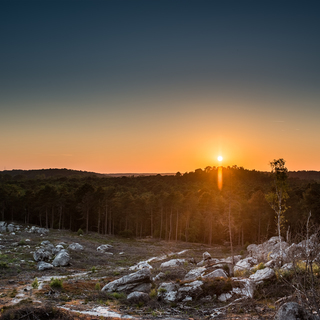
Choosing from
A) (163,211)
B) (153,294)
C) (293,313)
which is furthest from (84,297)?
(163,211)

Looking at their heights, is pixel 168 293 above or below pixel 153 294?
above

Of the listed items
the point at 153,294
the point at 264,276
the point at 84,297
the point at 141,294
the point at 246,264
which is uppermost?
the point at 264,276

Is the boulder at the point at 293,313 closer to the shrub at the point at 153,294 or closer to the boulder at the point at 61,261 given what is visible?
the shrub at the point at 153,294

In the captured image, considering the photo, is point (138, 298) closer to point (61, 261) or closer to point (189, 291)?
point (189, 291)

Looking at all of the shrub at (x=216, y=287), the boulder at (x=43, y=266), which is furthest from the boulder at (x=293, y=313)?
the boulder at (x=43, y=266)

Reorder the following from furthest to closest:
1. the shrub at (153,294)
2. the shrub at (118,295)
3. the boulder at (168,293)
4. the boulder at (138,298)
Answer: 1. the shrub at (118,295)
2. the shrub at (153,294)
3. the boulder at (168,293)
4. the boulder at (138,298)

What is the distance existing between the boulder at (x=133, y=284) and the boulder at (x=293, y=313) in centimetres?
1380

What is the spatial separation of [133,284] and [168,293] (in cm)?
370

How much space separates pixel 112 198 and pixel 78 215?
1381cm

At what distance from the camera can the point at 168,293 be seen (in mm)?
20016

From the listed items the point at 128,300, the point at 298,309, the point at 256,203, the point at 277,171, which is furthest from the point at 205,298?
the point at 256,203

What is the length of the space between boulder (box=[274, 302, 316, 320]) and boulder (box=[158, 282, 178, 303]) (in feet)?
34.7

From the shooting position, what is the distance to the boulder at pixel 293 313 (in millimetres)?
9914

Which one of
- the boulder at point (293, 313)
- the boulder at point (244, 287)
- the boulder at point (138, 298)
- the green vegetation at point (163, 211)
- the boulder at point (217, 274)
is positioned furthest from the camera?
the green vegetation at point (163, 211)
